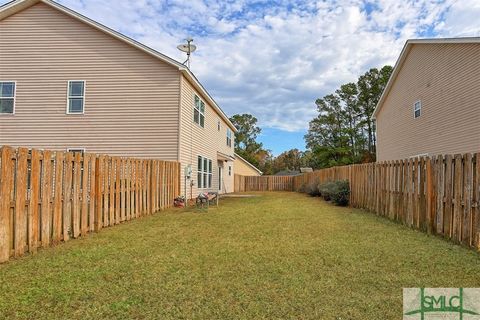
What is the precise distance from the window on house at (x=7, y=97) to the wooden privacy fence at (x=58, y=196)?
334 inches

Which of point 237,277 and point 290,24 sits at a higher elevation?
point 290,24

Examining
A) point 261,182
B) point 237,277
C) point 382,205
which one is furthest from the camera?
point 261,182

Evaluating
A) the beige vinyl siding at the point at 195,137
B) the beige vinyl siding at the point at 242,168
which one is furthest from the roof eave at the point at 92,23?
the beige vinyl siding at the point at 242,168

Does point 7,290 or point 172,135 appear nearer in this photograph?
point 7,290

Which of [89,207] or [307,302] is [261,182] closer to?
[89,207]

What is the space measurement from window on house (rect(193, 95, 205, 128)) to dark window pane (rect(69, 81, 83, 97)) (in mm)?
4947

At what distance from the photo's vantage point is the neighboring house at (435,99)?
11398mm

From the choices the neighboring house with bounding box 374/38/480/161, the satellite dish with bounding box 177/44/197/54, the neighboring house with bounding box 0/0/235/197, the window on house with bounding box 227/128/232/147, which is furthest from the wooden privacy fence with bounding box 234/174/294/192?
the neighboring house with bounding box 0/0/235/197

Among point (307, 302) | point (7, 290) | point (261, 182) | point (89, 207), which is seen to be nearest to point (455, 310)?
point (307, 302)

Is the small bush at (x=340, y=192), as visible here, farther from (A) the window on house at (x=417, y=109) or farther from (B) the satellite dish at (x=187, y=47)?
(B) the satellite dish at (x=187, y=47)

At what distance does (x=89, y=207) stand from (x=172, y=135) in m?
6.82

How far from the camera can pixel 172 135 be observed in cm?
1343

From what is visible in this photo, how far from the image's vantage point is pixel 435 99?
13.6m

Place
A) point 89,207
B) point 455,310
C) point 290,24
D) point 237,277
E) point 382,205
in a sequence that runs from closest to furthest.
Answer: point 455,310, point 237,277, point 89,207, point 382,205, point 290,24
